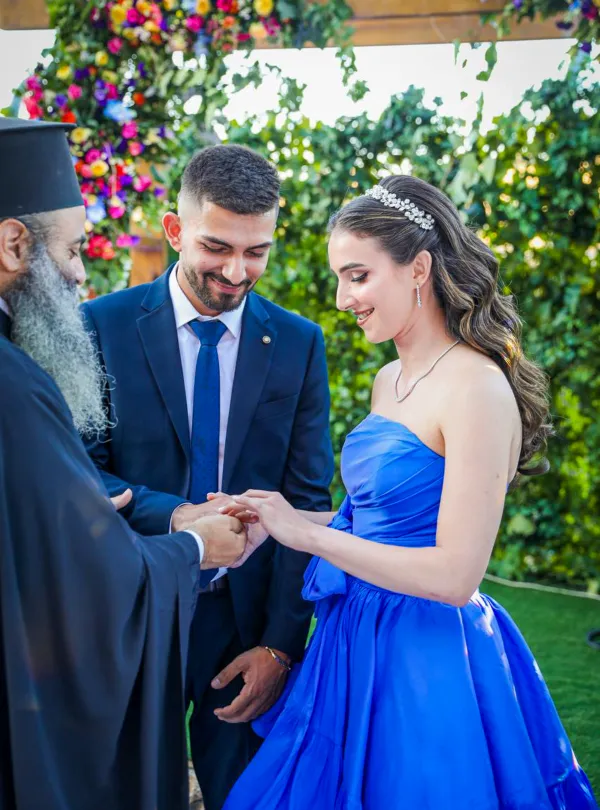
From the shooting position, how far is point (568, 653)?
14.9 ft

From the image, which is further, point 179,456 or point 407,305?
point 179,456

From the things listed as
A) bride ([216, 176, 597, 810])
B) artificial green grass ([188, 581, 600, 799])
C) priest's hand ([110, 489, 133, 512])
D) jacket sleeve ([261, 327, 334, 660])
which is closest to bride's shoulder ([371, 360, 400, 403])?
bride ([216, 176, 597, 810])

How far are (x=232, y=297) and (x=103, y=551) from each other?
95 centimetres

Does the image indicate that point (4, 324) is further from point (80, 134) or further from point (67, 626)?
point (80, 134)

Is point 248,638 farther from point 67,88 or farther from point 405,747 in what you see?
point 67,88

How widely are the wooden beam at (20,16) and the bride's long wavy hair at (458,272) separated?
434 centimetres

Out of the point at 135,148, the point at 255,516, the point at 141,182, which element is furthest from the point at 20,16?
the point at 255,516

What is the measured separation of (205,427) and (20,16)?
→ 4.53m

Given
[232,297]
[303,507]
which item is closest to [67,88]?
[232,297]

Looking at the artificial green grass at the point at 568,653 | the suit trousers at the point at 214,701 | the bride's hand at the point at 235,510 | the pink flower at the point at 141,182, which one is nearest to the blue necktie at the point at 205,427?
the bride's hand at the point at 235,510

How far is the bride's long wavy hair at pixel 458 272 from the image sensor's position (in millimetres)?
2221

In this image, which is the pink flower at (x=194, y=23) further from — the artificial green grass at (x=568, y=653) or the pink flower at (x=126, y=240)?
the artificial green grass at (x=568, y=653)

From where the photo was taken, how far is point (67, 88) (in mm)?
4828

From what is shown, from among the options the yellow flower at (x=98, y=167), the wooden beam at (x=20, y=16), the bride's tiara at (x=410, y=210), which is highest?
the wooden beam at (x=20, y=16)
